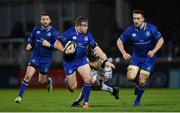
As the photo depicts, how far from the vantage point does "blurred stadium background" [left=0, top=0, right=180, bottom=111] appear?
33.1 m

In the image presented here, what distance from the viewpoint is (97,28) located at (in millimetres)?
46938

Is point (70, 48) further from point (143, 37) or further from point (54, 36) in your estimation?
point (54, 36)

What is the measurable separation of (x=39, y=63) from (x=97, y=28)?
2677cm

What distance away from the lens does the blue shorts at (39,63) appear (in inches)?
782

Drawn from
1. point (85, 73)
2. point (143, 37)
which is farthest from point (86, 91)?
point (143, 37)

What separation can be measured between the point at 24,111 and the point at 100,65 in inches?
156

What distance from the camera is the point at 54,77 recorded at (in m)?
33.5

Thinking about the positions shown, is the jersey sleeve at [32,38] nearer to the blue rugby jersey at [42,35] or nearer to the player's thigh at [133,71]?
the blue rugby jersey at [42,35]

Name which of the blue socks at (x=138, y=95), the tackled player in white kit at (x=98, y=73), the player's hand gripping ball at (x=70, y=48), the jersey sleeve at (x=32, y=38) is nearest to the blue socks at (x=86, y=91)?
the player's hand gripping ball at (x=70, y=48)

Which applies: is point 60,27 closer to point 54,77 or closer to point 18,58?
point 18,58

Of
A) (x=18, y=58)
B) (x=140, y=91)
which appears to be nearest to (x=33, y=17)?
(x=18, y=58)

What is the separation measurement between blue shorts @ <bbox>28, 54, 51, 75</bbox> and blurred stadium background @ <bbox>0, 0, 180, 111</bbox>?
1121 centimetres

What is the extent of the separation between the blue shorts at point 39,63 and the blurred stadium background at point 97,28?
11.2m

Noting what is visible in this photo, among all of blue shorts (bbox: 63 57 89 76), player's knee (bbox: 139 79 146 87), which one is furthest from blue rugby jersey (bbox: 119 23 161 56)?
blue shorts (bbox: 63 57 89 76)
